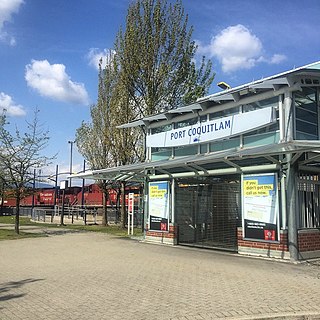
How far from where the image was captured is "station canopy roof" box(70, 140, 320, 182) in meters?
11.0

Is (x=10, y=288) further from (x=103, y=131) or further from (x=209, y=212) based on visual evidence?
(x=103, y=131)

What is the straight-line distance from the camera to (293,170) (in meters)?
12.0

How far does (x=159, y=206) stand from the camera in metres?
16.8

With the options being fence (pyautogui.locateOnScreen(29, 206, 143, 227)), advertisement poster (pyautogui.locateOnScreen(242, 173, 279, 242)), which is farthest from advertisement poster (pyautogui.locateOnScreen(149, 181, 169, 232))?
fence (pyautogui.locateOnScreen(29, 206, 143, 227))

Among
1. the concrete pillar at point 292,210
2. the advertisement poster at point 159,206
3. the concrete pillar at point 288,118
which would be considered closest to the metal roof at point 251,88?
the concrete pillar at point 288,118

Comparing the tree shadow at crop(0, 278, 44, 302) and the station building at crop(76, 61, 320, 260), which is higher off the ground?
the station building at crop(76, 61, 320, 260)

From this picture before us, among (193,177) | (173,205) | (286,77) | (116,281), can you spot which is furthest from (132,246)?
(286,77)

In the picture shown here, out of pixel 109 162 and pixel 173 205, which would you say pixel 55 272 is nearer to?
pixel 173 205

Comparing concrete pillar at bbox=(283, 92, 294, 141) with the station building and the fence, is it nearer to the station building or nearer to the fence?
the station building

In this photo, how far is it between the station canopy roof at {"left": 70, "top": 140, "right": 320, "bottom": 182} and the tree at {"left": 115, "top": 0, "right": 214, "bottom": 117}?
19.5 ft

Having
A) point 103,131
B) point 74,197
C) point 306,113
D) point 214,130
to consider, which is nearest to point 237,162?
point 214,130

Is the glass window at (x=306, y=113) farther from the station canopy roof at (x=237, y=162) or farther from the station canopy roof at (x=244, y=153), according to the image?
the station canopy roof at (x=237, y=162)

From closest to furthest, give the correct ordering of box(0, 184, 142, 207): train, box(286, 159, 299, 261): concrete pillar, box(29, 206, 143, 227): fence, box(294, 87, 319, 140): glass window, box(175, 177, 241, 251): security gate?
box(286, 159, 299, 261): concrete pillar < box(294, 87, 319, 140): glass window < box(175, 177, 241, 251): security gate < box(29, 206, 143, 227): fence < box(0, 184, 142, 207): train

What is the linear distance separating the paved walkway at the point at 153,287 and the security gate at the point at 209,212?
1733mm
